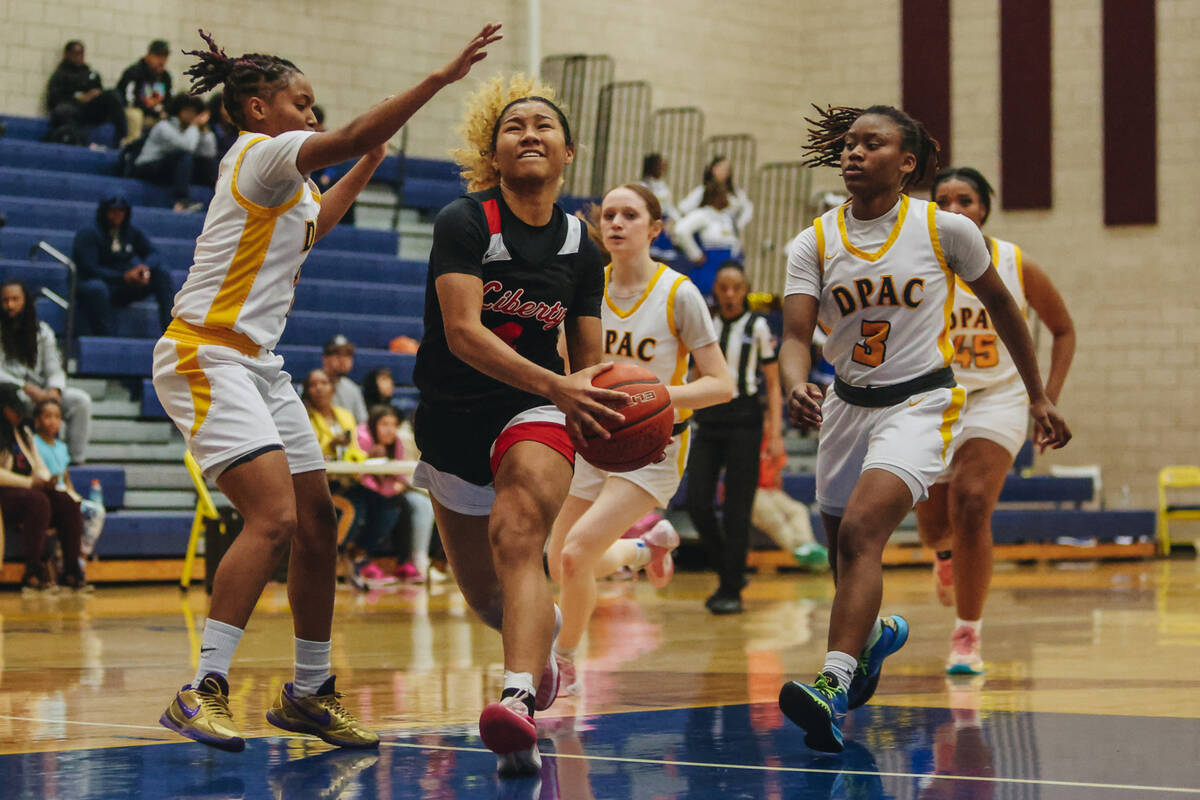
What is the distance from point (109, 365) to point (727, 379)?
808cm

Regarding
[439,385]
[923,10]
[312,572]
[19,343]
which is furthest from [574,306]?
[923,10]

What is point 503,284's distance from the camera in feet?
14.3

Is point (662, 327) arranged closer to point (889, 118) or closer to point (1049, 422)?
point (889, 118)

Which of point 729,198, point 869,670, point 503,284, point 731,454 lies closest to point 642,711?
point 869,670

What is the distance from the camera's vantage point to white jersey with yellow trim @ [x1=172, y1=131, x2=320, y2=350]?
4.34 metres

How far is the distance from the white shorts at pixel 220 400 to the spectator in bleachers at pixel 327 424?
723 cm

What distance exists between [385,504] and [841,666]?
300 inches

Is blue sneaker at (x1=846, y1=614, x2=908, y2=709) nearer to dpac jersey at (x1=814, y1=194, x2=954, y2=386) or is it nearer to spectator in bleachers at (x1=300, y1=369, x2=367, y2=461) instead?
dpac jersey at (x1=814, y1=194, x2=954, y2=386)

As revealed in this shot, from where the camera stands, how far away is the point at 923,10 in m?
21.0

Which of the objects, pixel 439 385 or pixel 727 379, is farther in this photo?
pixel 727 379

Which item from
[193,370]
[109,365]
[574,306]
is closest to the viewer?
[193,370]

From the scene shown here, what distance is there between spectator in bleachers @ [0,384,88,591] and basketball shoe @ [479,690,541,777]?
24.7 feet

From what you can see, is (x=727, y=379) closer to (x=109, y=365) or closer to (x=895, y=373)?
(x=895, y=373)

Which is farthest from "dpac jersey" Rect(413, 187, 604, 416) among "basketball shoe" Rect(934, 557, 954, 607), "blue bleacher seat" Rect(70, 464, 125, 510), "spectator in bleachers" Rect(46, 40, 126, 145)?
"spectator in bleachers" Rect(46, 40, 126, 145)
